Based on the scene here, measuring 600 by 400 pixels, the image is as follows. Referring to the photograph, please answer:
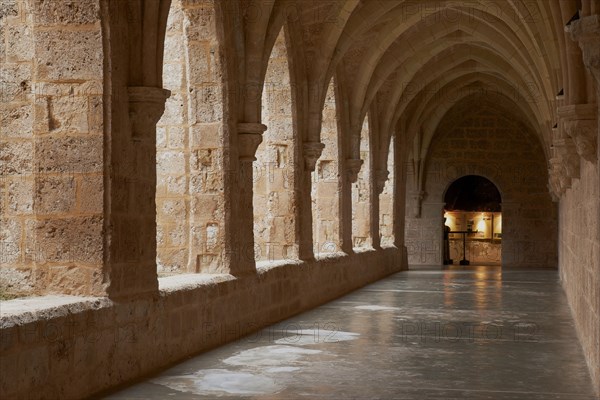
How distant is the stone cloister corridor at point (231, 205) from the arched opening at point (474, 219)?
11.4 meters

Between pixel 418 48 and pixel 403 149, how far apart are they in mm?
3984

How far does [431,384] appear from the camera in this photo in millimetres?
4613

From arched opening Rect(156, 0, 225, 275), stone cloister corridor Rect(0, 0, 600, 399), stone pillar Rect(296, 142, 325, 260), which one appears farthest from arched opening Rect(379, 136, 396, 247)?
arched opening Rect(156, 0, 225, 275)

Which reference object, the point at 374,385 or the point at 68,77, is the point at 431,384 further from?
the point at 68,77

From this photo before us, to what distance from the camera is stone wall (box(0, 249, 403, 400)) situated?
3604 mm

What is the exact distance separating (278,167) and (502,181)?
1115 centimetres

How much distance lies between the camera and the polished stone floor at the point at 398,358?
174 inches

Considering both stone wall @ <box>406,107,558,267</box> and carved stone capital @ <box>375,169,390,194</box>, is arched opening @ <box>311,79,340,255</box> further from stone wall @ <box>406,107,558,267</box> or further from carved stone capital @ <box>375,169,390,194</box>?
stone wall @ <box>406,107,558,267</box>

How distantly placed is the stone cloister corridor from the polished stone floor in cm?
3

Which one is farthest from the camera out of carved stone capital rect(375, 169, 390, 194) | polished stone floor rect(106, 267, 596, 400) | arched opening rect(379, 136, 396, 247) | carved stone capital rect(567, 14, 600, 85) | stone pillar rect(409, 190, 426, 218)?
stone pillar rect(409, 190, 426, 218)

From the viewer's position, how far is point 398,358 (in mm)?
5477

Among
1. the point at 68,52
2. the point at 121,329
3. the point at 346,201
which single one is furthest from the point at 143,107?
the point at 346,201

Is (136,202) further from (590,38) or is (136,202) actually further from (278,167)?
(278,167)

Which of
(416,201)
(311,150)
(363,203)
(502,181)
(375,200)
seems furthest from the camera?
(416,201)
